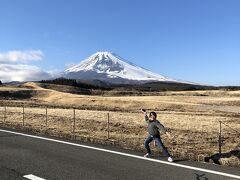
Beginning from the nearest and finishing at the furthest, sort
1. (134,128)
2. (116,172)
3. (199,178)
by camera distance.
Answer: (199,178)
(116,172)
(134,128)

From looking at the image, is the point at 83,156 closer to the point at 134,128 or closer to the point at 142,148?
the point at 142,148

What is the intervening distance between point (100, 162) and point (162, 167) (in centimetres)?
154

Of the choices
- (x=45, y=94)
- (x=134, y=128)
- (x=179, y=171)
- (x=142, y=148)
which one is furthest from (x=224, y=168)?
A: (x=45, y=94)

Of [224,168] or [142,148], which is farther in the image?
[142,148]

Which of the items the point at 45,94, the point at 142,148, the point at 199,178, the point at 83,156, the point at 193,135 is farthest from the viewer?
the point at 45,94

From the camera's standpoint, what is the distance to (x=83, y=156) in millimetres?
10734

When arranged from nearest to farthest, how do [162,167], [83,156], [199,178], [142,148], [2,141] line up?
[199,178]
[162,167]
[83,156]
[142,148]
[2,141]

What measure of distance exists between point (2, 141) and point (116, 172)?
6.35 meters

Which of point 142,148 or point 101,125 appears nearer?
point 142,148

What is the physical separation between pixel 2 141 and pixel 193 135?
26.3 feet

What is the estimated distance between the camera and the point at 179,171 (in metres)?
8.84

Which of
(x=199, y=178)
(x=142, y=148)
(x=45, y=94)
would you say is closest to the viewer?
(x=199, y=178)

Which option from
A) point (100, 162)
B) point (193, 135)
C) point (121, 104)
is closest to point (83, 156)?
point (100, 162)

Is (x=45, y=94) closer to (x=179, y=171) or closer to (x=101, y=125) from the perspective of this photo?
(x=101, y=125)
